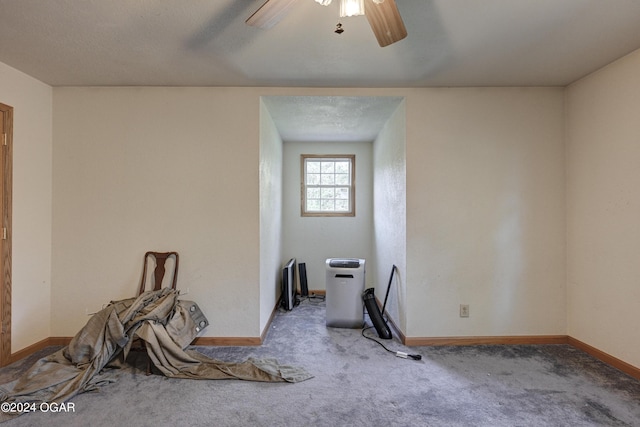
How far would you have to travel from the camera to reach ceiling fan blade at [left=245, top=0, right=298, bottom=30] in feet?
4.65

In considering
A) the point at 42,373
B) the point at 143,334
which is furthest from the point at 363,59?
the point at 42,373

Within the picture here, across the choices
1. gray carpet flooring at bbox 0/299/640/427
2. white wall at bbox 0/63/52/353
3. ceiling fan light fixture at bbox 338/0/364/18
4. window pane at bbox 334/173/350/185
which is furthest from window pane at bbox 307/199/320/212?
ceiling fan light fixture at bbox 338/0/364/18

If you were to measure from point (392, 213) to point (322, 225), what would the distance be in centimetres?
154

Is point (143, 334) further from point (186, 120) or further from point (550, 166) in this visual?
point (550, 166)

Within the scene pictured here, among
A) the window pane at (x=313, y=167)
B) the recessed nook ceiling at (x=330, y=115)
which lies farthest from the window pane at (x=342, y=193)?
the recessed nook ceiling at (x=330, y=115)

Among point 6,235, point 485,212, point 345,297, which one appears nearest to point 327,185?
point 345,297

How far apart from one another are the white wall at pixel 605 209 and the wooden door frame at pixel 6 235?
4844mm

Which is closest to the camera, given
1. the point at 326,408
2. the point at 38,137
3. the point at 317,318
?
the point at 326,408

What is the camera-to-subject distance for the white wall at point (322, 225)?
4617 millimetres

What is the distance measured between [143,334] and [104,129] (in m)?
1.91

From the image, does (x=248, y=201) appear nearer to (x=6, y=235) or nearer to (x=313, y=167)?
(x=6, y=235)

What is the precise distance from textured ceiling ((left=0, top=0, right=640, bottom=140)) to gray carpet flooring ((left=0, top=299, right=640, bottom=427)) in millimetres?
2307

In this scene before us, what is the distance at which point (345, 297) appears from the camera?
10.7ft

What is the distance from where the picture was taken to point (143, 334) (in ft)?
7.29
